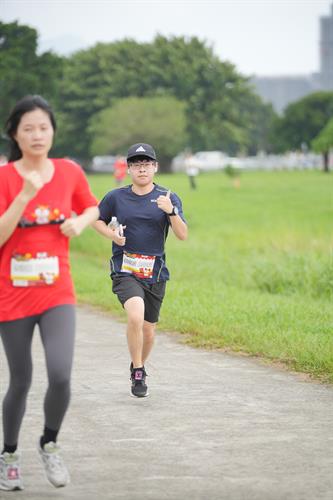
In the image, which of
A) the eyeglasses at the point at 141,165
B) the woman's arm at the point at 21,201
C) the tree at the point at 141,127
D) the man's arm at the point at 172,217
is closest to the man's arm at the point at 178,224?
the man's arm at the point at 172,217

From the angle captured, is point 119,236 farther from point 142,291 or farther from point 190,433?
point 190,433

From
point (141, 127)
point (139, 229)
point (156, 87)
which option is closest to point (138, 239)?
point (139, 229)

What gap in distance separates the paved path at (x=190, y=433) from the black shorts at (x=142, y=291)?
0.56 m

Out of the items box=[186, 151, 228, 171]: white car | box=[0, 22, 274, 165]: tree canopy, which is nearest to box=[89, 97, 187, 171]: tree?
box=[0, 22, 274, 165]: tree canopy

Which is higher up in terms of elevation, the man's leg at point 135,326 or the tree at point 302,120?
the man's leg at point 135,326

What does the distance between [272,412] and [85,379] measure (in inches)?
69.4

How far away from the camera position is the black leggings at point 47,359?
5.33 meters

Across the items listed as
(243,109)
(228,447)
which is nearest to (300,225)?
(228,447)

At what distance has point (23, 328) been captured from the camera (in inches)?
212

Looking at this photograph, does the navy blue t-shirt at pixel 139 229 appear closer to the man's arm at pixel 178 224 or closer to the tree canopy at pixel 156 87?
the man's arm at pixel 178 224

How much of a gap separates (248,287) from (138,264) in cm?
937

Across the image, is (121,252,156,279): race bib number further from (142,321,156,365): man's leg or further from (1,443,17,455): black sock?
(1,443,17,455): black sock

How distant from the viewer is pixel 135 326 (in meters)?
7.98

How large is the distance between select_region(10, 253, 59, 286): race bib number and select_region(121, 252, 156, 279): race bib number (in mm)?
2707
